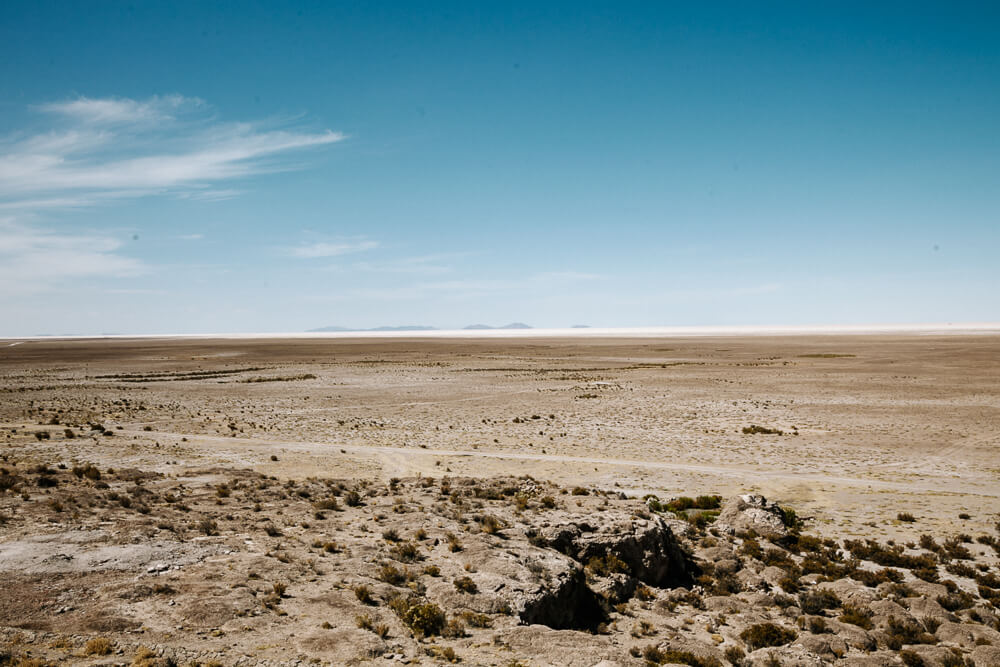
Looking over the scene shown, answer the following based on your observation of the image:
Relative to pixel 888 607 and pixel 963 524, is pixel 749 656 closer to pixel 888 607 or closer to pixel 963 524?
pixel 888 607

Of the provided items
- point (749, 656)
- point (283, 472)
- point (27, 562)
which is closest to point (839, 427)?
point (749, 656)

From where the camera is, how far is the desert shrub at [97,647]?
33.9 feet

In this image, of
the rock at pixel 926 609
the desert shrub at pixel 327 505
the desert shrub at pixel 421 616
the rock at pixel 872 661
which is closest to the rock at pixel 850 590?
the rock at pixel 926 609

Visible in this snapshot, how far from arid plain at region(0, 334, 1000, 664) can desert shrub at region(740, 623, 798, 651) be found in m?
4.99

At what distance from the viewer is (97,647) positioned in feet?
34.2

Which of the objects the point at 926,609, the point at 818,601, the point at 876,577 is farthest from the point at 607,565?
the point at 926,609

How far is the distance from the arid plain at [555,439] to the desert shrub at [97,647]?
215 millimetres

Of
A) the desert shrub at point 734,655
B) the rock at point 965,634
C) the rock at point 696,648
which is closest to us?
the desert shrub at point 734,655

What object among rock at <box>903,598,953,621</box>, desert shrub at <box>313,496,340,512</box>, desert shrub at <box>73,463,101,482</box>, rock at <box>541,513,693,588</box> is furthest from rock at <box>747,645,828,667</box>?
desert shrub at <box>73,463,101,482</box>

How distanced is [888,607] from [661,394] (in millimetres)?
42858

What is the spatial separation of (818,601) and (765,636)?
2.67m

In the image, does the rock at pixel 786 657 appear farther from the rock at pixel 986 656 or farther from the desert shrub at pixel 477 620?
the desert shrub at pixel 477 620

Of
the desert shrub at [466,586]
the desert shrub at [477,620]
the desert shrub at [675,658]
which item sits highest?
the desert shrub at [466,586]

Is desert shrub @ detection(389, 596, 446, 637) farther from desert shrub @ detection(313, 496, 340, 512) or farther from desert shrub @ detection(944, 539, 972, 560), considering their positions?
desert shrub @ detection(944, 539, 972, 560)
